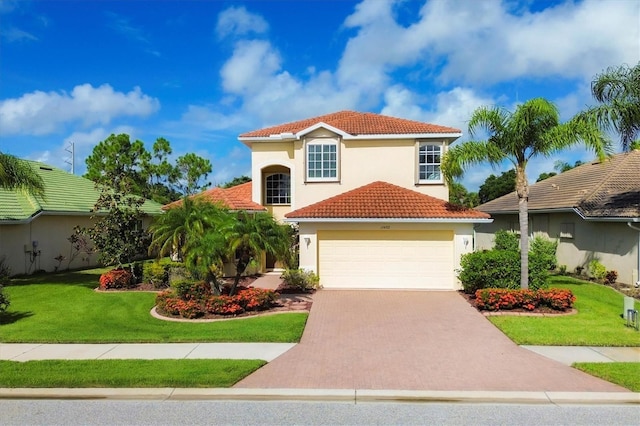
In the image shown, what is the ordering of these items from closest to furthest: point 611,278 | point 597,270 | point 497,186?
point 611,278 < point 597,270 < point 497,186

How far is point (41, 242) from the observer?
21297mm

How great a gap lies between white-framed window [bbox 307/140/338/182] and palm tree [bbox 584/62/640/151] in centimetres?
1004

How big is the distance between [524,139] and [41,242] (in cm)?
2180

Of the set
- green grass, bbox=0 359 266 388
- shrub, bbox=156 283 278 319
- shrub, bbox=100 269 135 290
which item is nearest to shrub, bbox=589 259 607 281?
shrub, bbox=156 283 278 319

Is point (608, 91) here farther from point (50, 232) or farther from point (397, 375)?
point (50, 232)

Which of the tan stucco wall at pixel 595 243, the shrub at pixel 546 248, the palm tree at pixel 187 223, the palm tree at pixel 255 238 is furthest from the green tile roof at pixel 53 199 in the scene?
the tan stucco wall at pixel 595 243

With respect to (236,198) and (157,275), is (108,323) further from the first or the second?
(236,198)

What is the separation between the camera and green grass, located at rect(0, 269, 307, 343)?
33.0 feet

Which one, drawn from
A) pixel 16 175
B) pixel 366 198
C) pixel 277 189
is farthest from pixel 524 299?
pixel 16 175

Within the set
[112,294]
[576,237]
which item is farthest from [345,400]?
[576,237]

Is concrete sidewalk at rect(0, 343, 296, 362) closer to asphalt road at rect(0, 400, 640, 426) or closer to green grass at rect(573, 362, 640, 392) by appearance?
asphalt road at rect(0, 400, 640, 426)

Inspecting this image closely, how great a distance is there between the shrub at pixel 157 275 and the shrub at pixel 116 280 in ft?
2.07

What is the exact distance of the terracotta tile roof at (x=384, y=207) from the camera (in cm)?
1659

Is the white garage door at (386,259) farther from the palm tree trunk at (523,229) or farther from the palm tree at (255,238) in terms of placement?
the palm tree at (255,238)
